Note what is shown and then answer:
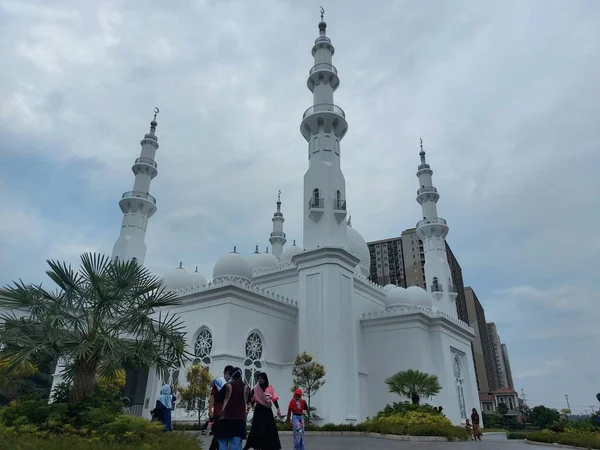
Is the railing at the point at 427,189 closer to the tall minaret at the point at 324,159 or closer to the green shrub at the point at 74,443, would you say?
the tall minaret at the point at 324,159

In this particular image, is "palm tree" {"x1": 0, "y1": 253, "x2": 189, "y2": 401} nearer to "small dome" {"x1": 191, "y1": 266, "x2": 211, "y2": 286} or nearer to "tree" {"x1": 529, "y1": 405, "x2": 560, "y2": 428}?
"small dome" {"x1": 191, "y1": 266, "x2": 211, "y2": 286}

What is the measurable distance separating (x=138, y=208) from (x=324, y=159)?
13.1 metres

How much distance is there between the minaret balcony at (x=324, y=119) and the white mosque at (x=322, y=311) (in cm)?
7

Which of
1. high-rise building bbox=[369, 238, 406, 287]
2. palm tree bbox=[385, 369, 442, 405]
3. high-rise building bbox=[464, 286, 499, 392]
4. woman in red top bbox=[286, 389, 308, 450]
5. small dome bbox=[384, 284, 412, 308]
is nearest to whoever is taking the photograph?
woman in red top bbox=[286, 389, 308, 450]

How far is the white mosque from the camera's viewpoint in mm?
20844

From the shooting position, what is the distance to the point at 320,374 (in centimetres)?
1795

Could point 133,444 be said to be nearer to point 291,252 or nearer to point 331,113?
point 331,113

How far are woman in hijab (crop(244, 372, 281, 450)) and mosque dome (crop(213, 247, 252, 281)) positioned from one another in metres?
17.6

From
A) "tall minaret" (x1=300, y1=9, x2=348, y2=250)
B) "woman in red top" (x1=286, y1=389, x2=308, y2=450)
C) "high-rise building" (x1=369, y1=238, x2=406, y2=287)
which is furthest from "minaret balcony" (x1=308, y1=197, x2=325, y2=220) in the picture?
"high-rise building" (x1=369, y1=238, x2=406, y2=287)

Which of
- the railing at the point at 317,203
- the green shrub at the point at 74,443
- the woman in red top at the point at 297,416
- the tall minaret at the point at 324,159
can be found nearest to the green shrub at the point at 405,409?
the tall minaret at the point at 324,159

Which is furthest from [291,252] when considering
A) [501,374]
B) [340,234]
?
[501,374]

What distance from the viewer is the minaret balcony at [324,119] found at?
2630 cm

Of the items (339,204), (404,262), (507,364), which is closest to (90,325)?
(339,204)

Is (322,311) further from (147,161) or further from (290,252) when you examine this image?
(147,161)
